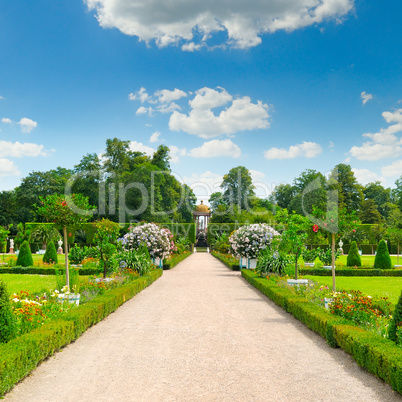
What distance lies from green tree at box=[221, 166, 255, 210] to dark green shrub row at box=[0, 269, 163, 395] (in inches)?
2014

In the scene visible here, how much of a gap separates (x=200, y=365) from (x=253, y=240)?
40.7 ft

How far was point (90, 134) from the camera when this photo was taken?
23094 millimetres

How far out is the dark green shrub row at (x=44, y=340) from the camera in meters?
4.30

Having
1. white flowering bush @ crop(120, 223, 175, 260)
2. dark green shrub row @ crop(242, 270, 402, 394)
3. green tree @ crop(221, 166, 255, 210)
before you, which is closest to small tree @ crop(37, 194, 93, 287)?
dark green shrub row @ crop(242, 270, 402, 394)

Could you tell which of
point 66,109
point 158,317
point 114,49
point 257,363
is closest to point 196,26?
point 114,49

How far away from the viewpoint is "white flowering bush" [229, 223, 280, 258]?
17.4 metres

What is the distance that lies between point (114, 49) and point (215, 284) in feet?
35.8

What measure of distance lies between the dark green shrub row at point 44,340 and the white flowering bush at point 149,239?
9.51 metres

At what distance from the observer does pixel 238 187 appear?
61.1 metres

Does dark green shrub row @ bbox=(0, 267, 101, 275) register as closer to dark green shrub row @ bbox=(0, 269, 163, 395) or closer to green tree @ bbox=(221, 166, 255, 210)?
dark green shrub row @ bbox=(0, 269, 163, 395)

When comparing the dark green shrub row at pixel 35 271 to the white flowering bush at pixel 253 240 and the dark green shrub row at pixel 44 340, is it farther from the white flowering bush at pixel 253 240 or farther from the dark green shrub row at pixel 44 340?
the dark green shrub row at pixel 44 340

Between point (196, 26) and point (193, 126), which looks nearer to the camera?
point (196, 26)

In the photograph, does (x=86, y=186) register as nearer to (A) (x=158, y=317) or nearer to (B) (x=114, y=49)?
(B) (x=114, y=49)

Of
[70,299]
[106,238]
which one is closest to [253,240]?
[106,238]
